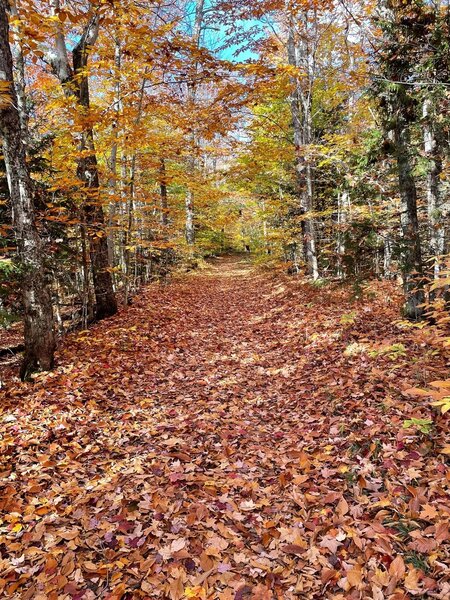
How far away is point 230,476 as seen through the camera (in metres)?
4.05

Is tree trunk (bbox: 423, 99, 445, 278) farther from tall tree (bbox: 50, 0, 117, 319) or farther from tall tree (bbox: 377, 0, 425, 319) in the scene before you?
tall tree (bbox: 50, 0, 117, 319)

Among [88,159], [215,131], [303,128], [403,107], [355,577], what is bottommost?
[355,577]

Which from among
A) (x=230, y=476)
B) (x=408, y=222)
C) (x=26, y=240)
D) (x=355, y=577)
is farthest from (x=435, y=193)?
(x=26, y=240)

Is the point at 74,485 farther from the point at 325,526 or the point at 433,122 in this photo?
the point at 433,122

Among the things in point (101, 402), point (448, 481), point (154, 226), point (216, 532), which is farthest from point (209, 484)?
point (154, 226)

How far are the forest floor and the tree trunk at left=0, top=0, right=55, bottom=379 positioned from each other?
0.52 meters

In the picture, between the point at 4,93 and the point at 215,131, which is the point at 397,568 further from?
the point at 215,131

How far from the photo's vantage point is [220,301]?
14.3m

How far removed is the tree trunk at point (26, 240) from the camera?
5617 mm

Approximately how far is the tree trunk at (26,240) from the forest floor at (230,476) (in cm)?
52

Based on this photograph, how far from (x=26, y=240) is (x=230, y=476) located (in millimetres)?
4887

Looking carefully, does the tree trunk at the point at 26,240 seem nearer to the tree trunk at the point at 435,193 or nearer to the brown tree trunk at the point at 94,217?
the brown tree trunk at the point at 94,217

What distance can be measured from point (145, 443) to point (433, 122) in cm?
734

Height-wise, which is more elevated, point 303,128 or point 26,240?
point 303,128
